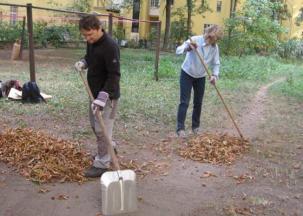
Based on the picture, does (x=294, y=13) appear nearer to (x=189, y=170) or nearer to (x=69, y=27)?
(x=69, y=27)

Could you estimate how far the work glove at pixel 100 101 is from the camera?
4.55 meters

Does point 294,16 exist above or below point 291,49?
above

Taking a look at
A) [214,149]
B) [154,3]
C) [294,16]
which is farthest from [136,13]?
[214,149]

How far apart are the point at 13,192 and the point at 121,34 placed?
95.8 ft

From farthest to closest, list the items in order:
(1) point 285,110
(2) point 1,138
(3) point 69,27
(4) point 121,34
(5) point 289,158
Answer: (4) point 121,34 < (3) point 69,27 < (1) point 285,110 < (5) point 289,158 < (2) point 1,138

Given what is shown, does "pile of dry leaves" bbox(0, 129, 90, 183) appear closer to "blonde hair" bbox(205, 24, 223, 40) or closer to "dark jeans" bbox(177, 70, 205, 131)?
"dark jeans" bbox(177, 70, 205, 131)

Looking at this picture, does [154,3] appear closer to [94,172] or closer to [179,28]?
[179,28]

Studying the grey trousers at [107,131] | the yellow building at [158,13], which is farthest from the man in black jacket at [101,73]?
the yellow building at [158,13]

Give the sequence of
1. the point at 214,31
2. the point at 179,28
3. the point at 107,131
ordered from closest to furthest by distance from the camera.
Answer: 1. the point at 107,131
2. the point at 214,31
3. the point at 179,28

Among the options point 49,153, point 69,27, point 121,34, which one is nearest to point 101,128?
point 49,153

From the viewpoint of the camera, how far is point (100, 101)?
456cm

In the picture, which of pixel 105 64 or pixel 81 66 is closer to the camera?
pixel 105 64

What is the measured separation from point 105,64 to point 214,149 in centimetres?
211

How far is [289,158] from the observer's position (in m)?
6.38
